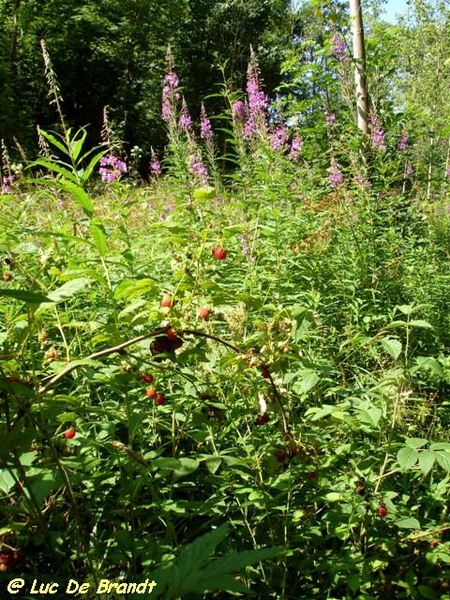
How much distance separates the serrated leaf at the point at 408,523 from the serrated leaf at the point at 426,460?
288 millimetres

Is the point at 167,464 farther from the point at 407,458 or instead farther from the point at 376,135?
the point at 376,135

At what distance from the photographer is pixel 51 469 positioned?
1.34 m

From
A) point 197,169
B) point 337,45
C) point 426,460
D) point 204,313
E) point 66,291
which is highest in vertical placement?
point 337,45

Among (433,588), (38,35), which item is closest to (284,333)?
(433,588)

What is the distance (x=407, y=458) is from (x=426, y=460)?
0.15 feet

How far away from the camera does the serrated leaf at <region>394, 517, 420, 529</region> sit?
5.05 ft

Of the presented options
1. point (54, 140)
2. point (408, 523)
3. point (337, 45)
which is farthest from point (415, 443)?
point (337, 45)

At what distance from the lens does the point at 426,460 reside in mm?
A: 1347

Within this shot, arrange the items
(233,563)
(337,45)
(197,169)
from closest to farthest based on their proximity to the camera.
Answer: (233,563) → (197,169) → (337,45)

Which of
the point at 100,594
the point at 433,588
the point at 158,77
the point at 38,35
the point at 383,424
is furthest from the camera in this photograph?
the point at 158,77

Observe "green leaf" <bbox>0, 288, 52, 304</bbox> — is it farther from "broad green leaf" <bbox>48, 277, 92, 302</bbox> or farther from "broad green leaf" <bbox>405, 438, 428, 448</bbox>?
"broad green leaf" <bbox>405, 438, 428, 448</bbox>

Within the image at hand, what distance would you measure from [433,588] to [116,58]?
24.9m

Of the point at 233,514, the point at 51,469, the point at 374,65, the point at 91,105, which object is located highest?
the point at 91,105

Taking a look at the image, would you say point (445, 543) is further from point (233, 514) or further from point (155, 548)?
point (155, 548)
